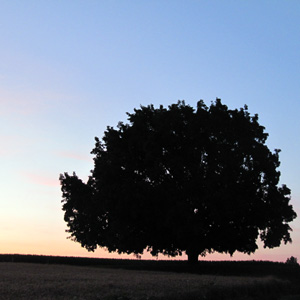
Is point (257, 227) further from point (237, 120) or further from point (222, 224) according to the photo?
point (237, 120)

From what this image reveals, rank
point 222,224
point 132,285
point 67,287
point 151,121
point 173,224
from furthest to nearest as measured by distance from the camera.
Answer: point 151,121, point 222,224, point 173,224, point 132,285, point 67,287

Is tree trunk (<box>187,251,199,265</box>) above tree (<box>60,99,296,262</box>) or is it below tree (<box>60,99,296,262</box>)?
below

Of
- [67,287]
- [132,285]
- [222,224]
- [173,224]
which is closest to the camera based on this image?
[67,287]

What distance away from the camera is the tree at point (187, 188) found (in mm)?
43406

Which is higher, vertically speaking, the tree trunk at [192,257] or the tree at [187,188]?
the tree at [187,188]

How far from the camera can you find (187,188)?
43594mm

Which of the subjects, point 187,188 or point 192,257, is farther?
point 192,257

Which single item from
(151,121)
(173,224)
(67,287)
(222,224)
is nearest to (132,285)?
(67,287)

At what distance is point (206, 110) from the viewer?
1930 inches

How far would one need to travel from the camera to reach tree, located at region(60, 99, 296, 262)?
1709 inches

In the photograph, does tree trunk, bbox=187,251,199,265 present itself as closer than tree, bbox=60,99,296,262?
No

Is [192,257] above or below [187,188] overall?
below

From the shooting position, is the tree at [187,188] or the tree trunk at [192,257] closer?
the tree at [187,188]

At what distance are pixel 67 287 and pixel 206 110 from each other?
1197 inches
